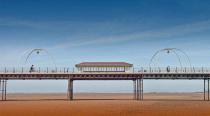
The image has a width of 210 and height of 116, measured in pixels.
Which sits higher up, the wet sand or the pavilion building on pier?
the pavilion building on pier

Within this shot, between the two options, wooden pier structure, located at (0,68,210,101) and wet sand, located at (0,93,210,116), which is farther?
wooden pier structure, located at (0,68,210,101)

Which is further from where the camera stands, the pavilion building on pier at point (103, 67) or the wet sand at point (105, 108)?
the pavilion building on pier at point (103, 67)

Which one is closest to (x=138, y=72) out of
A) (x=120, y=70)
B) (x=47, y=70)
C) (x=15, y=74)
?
(x=120, y=70)

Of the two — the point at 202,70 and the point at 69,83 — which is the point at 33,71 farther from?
the point at 202,70

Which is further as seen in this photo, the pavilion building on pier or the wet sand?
the pavilion building on pier

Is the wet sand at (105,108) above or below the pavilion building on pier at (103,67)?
below

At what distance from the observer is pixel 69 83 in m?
71.7

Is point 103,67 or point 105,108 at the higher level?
point 103,67

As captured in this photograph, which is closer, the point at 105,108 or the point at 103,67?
the point at 105,108

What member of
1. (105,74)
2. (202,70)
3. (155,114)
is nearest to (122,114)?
(155,114)

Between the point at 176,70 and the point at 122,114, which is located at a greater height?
the point at 176,70

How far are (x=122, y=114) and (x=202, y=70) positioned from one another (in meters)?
33.3

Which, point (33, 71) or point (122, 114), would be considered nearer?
point (122, 114)

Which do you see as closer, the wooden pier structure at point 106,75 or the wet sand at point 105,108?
the wet sand at point 105,108
